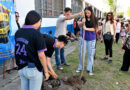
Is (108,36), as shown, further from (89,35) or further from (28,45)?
(28,45)

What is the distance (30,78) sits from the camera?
175 cm

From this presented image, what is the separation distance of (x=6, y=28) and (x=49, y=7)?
5438mm

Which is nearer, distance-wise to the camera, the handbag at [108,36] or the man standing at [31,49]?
the man standing at [31,49]

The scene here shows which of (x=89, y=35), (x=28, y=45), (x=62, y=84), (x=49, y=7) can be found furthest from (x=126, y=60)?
(x=49, y=7)

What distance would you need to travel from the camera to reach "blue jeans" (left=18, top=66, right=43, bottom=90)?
1712 mm

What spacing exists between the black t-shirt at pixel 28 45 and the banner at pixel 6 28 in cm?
162

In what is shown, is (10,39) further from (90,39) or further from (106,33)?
(106,33)

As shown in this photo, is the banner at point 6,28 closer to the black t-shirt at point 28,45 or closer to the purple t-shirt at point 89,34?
the black t-shirt at point 28,45

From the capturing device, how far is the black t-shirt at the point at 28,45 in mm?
1621

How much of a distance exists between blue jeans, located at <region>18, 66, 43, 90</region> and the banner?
1574 millimetres

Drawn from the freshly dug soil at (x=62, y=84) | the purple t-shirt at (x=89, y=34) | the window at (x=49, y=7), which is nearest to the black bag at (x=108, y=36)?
the purple t-shirt at (x=89, y=34)

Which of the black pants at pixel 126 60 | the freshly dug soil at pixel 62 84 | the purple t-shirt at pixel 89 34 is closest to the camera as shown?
the freshly dug soil at pixel 62 84

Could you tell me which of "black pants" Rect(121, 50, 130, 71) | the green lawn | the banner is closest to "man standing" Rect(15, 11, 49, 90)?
the banner

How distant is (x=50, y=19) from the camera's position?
8016mm
